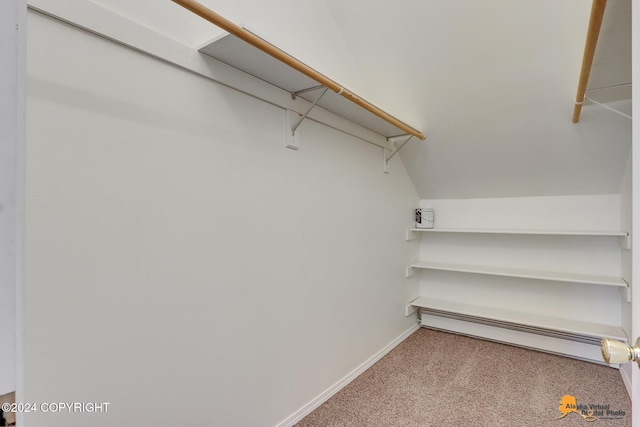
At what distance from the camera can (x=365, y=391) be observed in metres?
1.99

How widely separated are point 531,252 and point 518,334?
715 millimetres

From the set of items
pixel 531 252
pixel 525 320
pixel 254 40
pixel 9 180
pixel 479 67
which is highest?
pixel 479 67

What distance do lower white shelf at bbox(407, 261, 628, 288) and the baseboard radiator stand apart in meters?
0.42

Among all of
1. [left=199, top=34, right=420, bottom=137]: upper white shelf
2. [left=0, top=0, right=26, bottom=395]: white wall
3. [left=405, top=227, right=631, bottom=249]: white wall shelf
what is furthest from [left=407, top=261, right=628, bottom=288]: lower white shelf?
[left=0, top=0, right=26, bottom=395]: white wall

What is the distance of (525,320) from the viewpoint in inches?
99.1

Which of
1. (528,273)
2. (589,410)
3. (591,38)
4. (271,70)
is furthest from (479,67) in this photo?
(589,410)

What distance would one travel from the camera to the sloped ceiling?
152 cm

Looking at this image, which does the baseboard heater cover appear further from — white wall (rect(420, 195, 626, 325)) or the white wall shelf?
the white wall shelf

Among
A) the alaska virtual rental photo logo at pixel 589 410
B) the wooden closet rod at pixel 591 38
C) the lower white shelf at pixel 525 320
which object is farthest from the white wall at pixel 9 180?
the lower white shelf at pixel 525 320

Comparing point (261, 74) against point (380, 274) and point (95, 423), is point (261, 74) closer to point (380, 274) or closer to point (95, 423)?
point (95, 423)

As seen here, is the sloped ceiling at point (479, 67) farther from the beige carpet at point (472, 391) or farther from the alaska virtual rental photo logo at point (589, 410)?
the alaska virtual rental photo logo at point (589, 410)

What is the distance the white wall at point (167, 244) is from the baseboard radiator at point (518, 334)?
1.57 metres

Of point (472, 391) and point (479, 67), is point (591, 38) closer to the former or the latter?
point (479, 67)

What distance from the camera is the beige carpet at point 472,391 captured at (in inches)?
68.0
